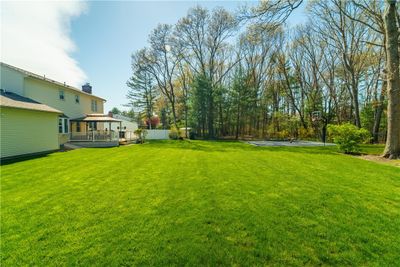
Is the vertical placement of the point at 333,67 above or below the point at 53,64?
above

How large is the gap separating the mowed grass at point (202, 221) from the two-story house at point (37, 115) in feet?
22.8

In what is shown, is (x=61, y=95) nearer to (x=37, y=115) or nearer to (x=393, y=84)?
(x=37, y=115)

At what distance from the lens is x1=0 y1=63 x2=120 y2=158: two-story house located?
10.7 m

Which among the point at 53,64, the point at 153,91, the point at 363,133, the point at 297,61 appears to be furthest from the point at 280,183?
the point at 153,91

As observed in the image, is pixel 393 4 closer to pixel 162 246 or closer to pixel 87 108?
pixel 162 246

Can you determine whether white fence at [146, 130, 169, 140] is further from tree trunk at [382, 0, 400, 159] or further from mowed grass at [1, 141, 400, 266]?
tree trunk at [382, 0, 400, 159]

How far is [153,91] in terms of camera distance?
36344 mm

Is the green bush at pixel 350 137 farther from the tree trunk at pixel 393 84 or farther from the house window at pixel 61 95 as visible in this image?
the house window at pixel 61 95

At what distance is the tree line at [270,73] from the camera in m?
20.7

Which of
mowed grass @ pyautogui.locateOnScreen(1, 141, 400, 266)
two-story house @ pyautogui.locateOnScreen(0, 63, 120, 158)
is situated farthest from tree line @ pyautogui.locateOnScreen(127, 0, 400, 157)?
mowed grass @ pyautogui.locateOnScreen(1, 141, 400, 266)

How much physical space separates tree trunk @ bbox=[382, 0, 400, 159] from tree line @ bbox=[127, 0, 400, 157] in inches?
451

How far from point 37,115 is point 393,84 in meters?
Answer: 18.8

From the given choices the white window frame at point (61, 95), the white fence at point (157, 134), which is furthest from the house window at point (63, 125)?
the white fence at point (157, 134)

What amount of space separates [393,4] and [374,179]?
8.11 meters
